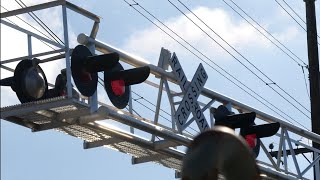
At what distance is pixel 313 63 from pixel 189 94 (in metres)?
9.80

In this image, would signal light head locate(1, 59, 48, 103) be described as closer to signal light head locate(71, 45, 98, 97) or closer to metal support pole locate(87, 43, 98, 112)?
signal light head locate(71, 45, 98, 97)

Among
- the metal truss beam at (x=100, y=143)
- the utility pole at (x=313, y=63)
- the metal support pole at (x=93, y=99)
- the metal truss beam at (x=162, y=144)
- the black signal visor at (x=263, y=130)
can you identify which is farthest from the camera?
the utility pole at (x=313, y=63)

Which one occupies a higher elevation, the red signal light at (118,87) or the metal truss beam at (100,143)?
the red signal light at (118,87)

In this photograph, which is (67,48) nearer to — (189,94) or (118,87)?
(118,87)

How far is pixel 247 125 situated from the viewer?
15.1 meters

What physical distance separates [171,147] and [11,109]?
10.8 ft

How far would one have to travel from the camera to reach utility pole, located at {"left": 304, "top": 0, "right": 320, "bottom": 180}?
22391 mm

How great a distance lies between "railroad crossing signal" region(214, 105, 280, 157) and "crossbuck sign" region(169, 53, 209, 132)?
626 mm

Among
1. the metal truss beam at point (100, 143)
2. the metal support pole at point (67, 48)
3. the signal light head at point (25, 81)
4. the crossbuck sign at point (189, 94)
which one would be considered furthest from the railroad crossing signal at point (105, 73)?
the crossbuck sign at point (189, 94)

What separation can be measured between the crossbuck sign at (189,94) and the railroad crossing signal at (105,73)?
138 centimetres

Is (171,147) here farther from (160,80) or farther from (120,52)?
(120,52)

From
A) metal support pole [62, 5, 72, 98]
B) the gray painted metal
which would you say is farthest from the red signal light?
metal support pole [62, 5, 72, 98]

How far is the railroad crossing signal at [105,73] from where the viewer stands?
37.0ft

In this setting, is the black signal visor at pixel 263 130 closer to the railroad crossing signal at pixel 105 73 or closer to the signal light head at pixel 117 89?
the signal light head at pixel 117 89
